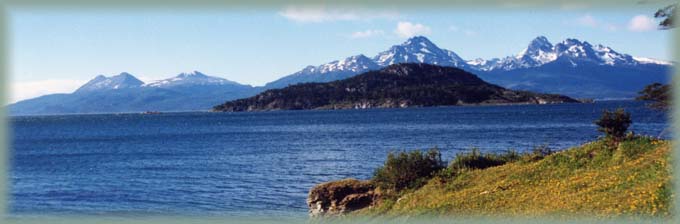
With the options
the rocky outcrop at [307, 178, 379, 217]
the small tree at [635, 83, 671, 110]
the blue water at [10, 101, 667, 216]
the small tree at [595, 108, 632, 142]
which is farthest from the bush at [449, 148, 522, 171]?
the blue water at [10, 101, 667, 216]

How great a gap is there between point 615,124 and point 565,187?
12.3 feet

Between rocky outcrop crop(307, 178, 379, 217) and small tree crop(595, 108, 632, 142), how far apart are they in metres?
5.55

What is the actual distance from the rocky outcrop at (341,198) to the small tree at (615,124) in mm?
5553

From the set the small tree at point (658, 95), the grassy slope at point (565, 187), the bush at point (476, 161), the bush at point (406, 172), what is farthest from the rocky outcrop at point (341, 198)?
the small tree at point (658, 95)

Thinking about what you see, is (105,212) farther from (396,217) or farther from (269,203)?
(396,217)

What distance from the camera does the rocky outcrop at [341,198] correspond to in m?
17.3

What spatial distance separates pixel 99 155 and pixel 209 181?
27423mm

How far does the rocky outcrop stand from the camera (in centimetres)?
1734

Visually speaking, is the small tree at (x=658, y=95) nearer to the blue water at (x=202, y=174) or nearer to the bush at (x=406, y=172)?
the bush at (x=406, y=172)

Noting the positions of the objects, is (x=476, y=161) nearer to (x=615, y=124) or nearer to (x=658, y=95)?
(x=615, y=124)

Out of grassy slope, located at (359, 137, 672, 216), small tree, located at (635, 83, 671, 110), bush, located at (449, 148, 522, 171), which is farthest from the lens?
bush, located at (449, 148, 522, 171)


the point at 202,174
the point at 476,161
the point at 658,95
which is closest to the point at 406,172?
the point at 476,161

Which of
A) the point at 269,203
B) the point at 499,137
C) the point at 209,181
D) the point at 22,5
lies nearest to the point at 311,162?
the point at 209,181

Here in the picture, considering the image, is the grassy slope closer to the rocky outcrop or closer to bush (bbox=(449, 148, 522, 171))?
bush (bbox=(449, 148, 522, 171))
